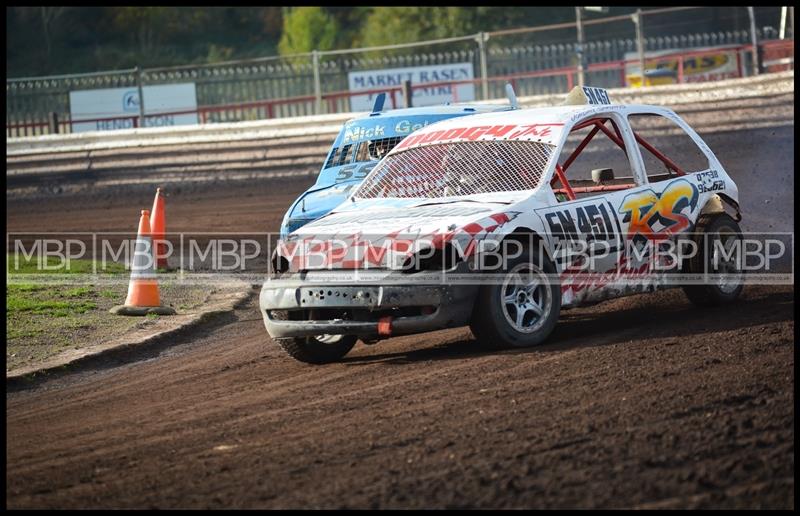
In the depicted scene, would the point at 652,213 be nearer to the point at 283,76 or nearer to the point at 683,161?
the point at 683,161

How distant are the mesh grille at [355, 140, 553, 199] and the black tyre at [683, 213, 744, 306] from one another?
1414 mm

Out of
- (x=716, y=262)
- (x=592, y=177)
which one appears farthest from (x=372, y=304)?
(x=716, y=262)

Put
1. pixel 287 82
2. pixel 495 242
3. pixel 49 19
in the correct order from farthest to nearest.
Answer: pixel 49 19, pixel 287 82, pixel 495 242

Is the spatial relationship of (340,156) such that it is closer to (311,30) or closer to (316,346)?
(316,346)

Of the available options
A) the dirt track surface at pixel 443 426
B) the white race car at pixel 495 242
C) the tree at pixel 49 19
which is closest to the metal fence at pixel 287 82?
the white race car at pixel 495 242

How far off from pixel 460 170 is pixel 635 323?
5.21ft

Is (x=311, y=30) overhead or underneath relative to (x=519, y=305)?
overhead

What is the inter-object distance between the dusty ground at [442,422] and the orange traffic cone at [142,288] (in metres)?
1.16

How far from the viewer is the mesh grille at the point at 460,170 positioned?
8.14 m

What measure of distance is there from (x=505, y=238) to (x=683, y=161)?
1110cm

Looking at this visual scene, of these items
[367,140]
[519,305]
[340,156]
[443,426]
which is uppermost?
[367,140]

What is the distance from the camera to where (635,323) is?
8.28 meters

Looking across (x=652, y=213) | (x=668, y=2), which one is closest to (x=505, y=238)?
(x=652, y=213)

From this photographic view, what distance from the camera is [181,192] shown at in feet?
70.2
